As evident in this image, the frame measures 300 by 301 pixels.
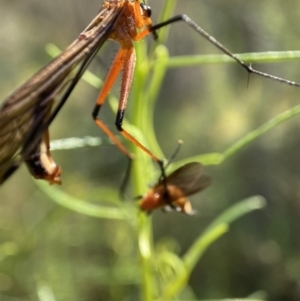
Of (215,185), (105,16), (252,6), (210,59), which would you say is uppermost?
(105,16)

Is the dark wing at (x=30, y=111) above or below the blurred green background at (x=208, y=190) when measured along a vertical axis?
above

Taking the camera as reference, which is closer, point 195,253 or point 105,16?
point 105,16

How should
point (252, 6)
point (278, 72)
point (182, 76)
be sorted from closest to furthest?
point (278, 72), point (252, 6), point (182, 76)

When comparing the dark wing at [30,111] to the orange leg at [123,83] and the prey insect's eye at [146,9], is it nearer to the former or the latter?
the orange leg at [123,83]

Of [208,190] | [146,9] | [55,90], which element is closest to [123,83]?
[146,9]

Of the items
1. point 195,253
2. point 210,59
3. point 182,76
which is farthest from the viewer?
point 182,76

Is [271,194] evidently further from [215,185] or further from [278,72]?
[278,72]

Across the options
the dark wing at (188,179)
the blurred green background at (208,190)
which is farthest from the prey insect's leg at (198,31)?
the blurred green background at (208,190)

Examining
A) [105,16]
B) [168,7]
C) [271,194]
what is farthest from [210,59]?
[271,194]
